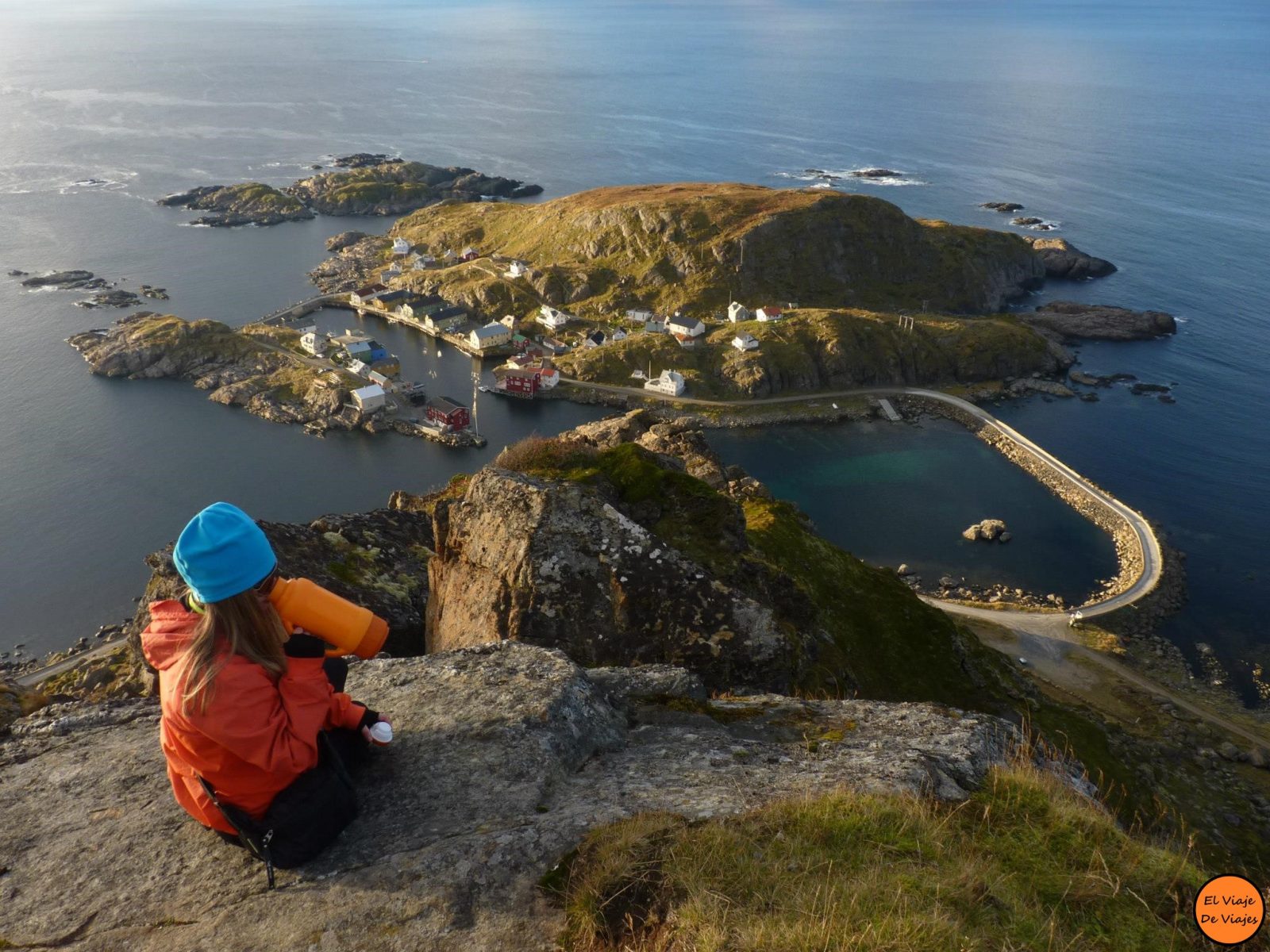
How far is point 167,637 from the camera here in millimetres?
6320

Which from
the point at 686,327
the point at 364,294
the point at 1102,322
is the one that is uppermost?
the point at 1102,322

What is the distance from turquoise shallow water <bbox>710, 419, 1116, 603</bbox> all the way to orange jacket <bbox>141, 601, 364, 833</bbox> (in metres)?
59.0

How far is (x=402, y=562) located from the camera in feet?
82.1

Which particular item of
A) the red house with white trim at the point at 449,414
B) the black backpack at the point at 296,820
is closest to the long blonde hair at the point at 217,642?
the black backpack at the point at 296,820

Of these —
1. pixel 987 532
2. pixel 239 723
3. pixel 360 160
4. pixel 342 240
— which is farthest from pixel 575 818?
pixel 360 160

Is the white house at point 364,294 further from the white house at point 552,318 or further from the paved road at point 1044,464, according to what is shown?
the paved road at point 1044,464

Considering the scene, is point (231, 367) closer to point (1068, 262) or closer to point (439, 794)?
point (439, 794)

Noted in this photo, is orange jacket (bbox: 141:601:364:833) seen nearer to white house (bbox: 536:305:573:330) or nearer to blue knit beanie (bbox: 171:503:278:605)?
blue knit beanie (bbox: 171:503:278:605)

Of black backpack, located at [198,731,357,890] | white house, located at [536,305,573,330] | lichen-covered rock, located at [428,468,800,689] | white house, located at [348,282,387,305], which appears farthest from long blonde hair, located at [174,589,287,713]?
white house, located at [348,282,387,305]

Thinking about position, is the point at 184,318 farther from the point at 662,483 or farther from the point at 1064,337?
the point at 1064,337

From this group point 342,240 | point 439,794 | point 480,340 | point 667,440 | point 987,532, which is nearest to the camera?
point 439,794

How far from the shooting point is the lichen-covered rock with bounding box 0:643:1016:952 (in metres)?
6.45

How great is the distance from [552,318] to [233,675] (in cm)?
10177

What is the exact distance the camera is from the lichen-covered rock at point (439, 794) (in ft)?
21.2
